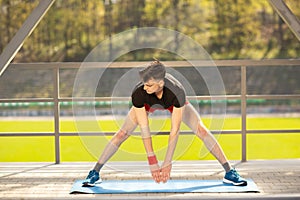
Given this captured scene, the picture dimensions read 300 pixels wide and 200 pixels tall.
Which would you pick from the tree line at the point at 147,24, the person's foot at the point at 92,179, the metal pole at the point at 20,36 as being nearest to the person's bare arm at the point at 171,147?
the person's foot at the point at 92,179

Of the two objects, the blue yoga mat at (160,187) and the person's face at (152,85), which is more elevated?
the person's face at (152,85)

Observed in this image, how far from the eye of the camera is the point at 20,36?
141 inches

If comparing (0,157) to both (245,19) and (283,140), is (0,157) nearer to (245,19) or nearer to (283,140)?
(283,140)

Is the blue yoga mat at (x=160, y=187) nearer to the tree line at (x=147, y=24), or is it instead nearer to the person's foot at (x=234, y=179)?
the person's foot at (x=234, y=179)

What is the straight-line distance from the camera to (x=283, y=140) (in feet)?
52.7

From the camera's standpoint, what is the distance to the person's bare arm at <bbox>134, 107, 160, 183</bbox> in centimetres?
339

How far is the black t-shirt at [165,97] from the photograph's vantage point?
139 inches

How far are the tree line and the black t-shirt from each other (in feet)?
49.5

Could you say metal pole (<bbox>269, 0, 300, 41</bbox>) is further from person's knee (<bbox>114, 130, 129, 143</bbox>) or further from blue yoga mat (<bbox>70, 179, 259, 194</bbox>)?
person's knee (<bbox>114, 130, 129, 143</bbox>)

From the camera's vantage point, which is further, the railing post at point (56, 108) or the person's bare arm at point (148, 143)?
the railing post at point (56, 108)

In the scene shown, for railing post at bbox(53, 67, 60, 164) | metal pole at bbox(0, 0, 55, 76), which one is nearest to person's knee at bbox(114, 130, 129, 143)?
metal pole at bbox(0, 0, 55, 76)

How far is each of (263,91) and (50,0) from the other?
613 inches

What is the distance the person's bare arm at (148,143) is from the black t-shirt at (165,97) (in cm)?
5

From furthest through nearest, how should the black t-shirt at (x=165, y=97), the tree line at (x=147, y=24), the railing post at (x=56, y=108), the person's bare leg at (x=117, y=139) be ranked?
the tree line at (x=147, y=24), the railing post at (x=56, y=108), the person's bare leg at (x=117, y=139), the black t-shirt at (x=165, y=97)
